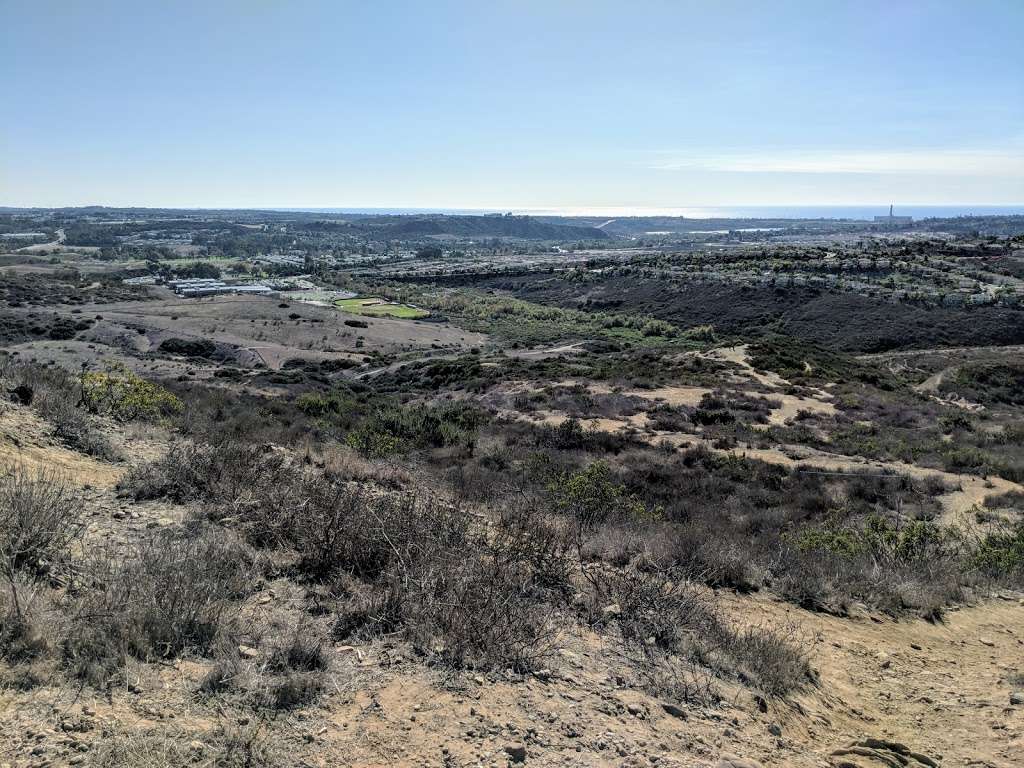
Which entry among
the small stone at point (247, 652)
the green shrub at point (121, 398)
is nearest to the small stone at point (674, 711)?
the small stone at point (247, 652)

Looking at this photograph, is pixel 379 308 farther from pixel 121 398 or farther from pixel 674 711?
pixel 674 711

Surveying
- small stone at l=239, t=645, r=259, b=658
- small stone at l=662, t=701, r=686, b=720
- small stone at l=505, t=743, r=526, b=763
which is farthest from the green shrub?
small stone at l=662, t=701, r=686, b=720

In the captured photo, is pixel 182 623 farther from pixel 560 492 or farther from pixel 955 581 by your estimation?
pixel 955 581

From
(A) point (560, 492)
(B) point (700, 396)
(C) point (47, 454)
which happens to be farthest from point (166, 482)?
(B) point (700, 396)

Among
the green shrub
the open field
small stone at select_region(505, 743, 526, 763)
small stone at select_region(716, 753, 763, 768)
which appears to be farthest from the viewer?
the open field

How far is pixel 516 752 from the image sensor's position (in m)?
3.58

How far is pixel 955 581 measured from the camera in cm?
757

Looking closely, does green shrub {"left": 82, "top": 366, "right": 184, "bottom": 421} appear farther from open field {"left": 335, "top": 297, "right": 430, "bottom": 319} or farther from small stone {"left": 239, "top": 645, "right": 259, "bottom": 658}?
open field {"left": 335, "top": 297, "right": 430, "bottom": 319}

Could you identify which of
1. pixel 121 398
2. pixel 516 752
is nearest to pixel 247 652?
pixel 516 752

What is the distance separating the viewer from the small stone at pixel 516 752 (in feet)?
11.6

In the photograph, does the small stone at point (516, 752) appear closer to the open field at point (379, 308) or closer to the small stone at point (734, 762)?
A: the small stone at point (734, 762)

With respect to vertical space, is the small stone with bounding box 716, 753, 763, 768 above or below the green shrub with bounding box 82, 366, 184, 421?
below

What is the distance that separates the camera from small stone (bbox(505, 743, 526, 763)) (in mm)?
3543

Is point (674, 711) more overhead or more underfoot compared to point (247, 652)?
more underfoot
